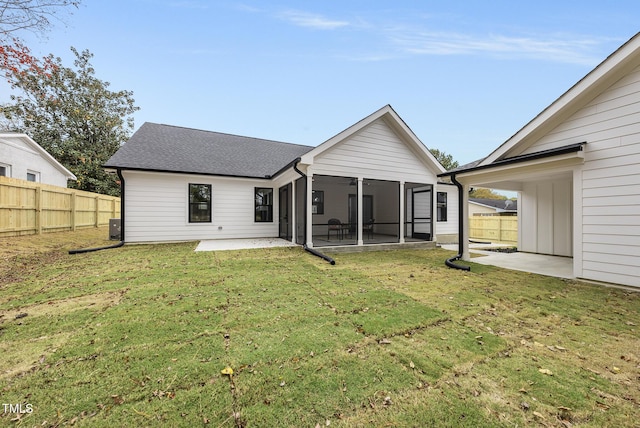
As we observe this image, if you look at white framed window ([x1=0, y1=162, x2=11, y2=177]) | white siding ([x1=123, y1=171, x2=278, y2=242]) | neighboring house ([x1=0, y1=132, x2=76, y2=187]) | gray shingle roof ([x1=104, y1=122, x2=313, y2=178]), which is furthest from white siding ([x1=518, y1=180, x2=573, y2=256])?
white framed window ([x1=0, y1=162, x2=11, y2=177])

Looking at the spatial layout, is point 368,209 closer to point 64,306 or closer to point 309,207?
point 309,207

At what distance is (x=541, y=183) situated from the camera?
875cm

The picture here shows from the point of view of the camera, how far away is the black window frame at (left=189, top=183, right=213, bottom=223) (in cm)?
1057

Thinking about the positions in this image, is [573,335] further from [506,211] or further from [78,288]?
[506,211]

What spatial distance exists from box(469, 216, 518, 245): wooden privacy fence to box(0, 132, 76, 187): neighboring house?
25.4 meters

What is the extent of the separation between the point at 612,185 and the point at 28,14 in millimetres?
14488

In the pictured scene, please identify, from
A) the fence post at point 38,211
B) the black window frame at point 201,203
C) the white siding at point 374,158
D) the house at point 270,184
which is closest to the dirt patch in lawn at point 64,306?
the house at point 270,184

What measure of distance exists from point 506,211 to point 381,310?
26.2 m

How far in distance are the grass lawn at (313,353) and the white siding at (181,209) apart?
4.90 meters

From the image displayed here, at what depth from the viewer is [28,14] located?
22.4 feet

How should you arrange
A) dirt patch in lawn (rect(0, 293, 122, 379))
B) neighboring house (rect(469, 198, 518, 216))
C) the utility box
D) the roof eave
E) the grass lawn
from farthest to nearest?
neighboring house (rect(469, 198, 518, 216)) → the utility box → the roof eave → dirt patch in lawn (rect(0, 293, 122, 379)) → the grass lawn

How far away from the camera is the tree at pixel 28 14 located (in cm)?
664

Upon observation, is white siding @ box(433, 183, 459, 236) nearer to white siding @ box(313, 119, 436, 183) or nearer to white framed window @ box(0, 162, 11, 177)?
white siding @ box(313, 119, 436, 183)

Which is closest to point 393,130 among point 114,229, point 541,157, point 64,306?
point 541,157
